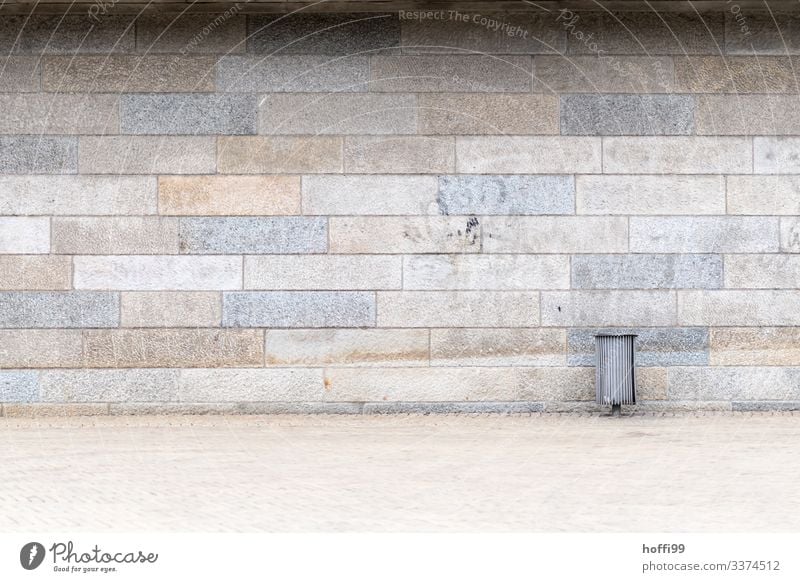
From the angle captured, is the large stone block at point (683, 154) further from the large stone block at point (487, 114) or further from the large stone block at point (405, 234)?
the large stone block at point (405, 234)

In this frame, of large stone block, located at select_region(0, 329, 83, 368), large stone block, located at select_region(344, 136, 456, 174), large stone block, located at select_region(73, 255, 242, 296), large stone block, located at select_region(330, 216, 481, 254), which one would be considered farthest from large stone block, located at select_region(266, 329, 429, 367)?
large stone block, located at select_region(0, 329, 83, 368)

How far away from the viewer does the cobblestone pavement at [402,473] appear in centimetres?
757

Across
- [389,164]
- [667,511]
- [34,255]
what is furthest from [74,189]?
[667,511]

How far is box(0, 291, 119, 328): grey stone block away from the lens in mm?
13703

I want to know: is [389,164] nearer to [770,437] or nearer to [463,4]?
[463,4]

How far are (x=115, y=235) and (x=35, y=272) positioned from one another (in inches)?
40.1

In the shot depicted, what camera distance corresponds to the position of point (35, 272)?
13.7m

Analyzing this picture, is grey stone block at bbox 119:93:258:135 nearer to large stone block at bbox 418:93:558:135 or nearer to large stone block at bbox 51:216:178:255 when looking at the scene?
large stone block at bbox 51:216:178:255

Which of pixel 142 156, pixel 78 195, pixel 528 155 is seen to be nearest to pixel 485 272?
pixel 528 155

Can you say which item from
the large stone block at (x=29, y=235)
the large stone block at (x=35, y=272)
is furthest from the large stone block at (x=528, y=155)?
the large stone block at (x=29, y=235)

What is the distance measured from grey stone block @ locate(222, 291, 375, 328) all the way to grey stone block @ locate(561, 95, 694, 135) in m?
3.21

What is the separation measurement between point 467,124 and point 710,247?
125 inches

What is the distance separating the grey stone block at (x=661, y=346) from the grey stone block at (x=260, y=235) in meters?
3.17

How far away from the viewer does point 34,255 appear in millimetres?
13695
